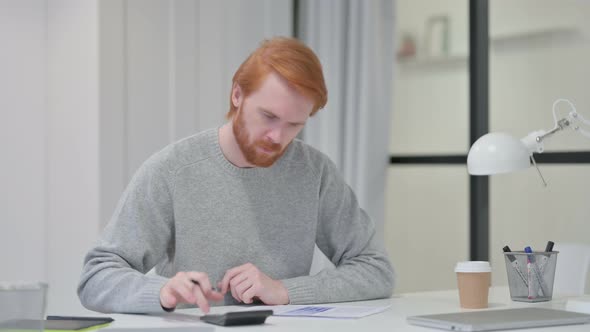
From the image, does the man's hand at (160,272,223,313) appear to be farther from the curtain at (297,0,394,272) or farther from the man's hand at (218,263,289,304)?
the curtain at (297,0,394,272)

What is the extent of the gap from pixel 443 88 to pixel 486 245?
2.45 feet

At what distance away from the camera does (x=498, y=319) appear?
5.64ft

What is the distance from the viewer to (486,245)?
3818mm

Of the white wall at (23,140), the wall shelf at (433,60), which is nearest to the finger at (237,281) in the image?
the white wall at (23,140)

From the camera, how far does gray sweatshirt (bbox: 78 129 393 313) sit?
2.07m

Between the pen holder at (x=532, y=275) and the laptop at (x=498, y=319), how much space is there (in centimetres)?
30

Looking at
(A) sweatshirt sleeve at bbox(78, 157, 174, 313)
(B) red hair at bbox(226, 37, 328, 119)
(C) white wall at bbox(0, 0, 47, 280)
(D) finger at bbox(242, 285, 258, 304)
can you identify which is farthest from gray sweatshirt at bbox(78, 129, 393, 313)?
(C) white wall at bbox(0, 0, 47, 280)

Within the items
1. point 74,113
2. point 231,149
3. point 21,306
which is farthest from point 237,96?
point 74,113

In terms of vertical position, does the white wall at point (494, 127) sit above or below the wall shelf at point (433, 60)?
below

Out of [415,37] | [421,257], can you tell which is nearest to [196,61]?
[415,37]

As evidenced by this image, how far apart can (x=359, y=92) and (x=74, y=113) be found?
1280mm

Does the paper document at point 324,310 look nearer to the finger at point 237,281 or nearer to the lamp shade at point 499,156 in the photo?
the finger at point 237,281

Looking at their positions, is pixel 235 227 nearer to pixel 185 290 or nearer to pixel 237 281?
pixel 237 281

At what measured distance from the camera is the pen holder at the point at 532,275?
2.16 metres
